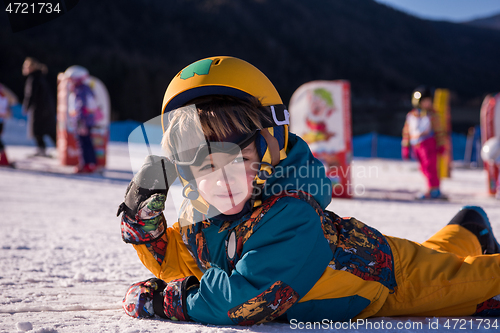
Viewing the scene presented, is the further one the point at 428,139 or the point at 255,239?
the point at 428,139

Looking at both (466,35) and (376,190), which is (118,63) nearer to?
(376,190)

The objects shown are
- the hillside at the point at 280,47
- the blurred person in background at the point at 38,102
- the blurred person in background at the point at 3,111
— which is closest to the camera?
the blurred person in background at the point at 3,111

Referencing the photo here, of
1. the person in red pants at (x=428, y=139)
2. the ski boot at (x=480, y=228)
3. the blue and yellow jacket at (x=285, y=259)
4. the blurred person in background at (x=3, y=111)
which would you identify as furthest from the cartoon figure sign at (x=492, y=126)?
the blurred person in background at (x=3, y=111)

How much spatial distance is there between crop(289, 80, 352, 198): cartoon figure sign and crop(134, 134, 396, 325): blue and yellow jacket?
3.84 metres

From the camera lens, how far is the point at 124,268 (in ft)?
6.61

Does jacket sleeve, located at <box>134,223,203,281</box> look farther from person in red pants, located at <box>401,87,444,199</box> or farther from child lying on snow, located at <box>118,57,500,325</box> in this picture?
person in red pants, located at <box>401,87,444,199</box>

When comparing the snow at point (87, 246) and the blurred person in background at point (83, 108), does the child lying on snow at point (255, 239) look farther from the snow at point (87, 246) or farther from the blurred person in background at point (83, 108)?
the blurred person in background at point (83, 108)

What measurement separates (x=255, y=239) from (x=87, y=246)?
1631 mm

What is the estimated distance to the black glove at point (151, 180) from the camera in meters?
1.27

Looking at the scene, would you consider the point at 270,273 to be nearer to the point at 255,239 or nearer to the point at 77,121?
the point at 255,239

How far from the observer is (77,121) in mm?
6039

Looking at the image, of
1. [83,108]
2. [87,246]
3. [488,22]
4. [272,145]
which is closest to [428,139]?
[87,246]

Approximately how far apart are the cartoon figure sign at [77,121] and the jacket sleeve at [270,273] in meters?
5.54

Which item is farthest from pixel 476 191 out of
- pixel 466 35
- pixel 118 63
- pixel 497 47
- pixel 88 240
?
pixel 466 35
